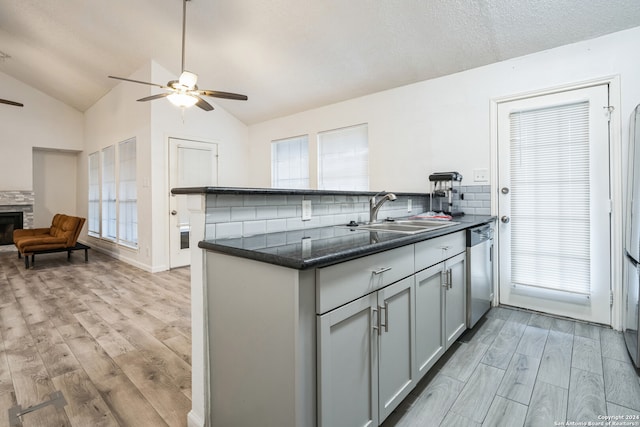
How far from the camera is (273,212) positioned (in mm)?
1652

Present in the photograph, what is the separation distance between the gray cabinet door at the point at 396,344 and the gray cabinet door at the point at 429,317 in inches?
3.0

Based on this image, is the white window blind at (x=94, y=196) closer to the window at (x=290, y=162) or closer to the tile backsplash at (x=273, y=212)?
the window at (x=290, y=162)

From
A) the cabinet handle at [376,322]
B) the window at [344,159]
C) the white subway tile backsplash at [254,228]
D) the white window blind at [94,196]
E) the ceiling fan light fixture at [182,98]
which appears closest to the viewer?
the cabinet handle at [376,322]

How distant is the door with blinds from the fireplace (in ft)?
28.9

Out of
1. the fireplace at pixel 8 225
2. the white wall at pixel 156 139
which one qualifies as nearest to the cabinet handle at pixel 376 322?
the white wall at pixel 156 139

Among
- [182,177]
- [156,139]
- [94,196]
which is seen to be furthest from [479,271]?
[94,196]

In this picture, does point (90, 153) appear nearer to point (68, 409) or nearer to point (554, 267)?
point (68, 409)

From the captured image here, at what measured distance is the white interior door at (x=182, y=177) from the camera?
4.88 meters

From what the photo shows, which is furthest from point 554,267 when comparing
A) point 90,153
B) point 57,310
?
point 90,153

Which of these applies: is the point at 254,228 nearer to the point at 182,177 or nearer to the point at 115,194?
the point at 182,177

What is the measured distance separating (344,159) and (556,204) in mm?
2632

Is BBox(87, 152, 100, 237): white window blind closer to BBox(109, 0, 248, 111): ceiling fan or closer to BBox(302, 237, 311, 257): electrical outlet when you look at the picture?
BBox(109, 0, 248, 111): ceiling fan

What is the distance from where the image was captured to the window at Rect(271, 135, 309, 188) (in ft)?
17.1

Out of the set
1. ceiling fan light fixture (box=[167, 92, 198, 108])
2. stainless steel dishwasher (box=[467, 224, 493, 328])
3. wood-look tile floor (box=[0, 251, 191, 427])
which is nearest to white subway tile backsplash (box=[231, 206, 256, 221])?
wood-look tile floor (box=[0, 251, 191, 427])
